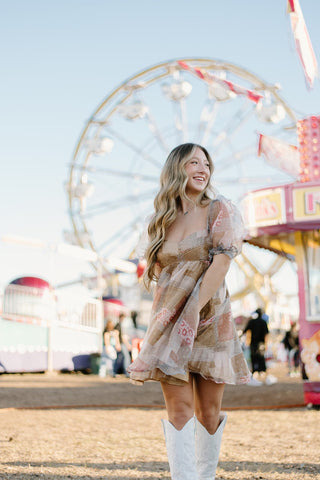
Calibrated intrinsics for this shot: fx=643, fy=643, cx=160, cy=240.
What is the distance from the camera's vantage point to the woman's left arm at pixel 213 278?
237cm

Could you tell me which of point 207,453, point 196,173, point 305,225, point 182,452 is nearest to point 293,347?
point 305,225

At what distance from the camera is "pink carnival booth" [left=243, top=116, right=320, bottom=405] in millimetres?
6500

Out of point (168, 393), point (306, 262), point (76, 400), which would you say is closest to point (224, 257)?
point (168, 393)

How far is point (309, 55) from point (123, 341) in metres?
7.28

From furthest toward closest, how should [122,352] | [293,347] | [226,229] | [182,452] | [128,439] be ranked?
[293,347] < [122,352] < [128,439] < [226,229] < [182,452]

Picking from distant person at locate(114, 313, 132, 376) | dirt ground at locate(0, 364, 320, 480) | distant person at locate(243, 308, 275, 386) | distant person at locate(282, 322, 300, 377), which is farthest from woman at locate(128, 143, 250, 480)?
distant person at locate(282, 322, 300, 377)

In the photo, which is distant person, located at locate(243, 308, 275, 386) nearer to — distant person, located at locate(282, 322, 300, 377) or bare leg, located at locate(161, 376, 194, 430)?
distant person, located at locate(282, 322, 300, 377)

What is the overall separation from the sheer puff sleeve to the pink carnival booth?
4081 millimetres

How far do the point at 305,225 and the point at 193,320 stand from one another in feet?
14.3

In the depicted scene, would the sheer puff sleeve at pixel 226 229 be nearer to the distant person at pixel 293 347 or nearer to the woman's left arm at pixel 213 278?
the woman's left arm at pixel 213 278

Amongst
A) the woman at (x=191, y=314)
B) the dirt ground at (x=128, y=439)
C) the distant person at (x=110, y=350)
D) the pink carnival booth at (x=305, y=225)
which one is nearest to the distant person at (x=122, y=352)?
the distant person at (x=110, y=350)

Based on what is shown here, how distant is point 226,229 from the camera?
245 centimetres

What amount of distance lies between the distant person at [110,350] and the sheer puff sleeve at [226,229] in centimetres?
1080

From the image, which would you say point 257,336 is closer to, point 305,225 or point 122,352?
point 122,352
